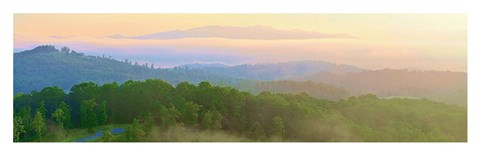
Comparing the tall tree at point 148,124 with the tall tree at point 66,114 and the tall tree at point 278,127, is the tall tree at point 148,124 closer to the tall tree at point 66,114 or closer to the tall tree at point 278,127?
the tall tree at point 66,114

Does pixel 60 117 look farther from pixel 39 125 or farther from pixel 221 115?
pixel 221 115

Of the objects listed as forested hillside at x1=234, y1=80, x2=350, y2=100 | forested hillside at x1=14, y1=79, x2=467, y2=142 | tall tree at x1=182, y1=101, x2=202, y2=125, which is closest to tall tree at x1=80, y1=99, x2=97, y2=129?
forested hillside at x1=14, y1=79, x2=467, y2=142

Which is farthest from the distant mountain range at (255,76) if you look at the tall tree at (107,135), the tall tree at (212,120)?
the tall tree at (107,135)

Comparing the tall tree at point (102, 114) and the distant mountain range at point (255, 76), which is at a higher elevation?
the distant mountain range at point (255, 76)

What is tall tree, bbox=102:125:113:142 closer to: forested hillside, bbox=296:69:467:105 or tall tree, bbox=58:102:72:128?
tall tree, bbox=58:102:72:128

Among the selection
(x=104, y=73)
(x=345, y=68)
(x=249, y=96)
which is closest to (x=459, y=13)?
(x=345, y=68)

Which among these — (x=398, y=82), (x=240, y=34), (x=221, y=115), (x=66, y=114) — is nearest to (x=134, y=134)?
(x=66, y=114)
